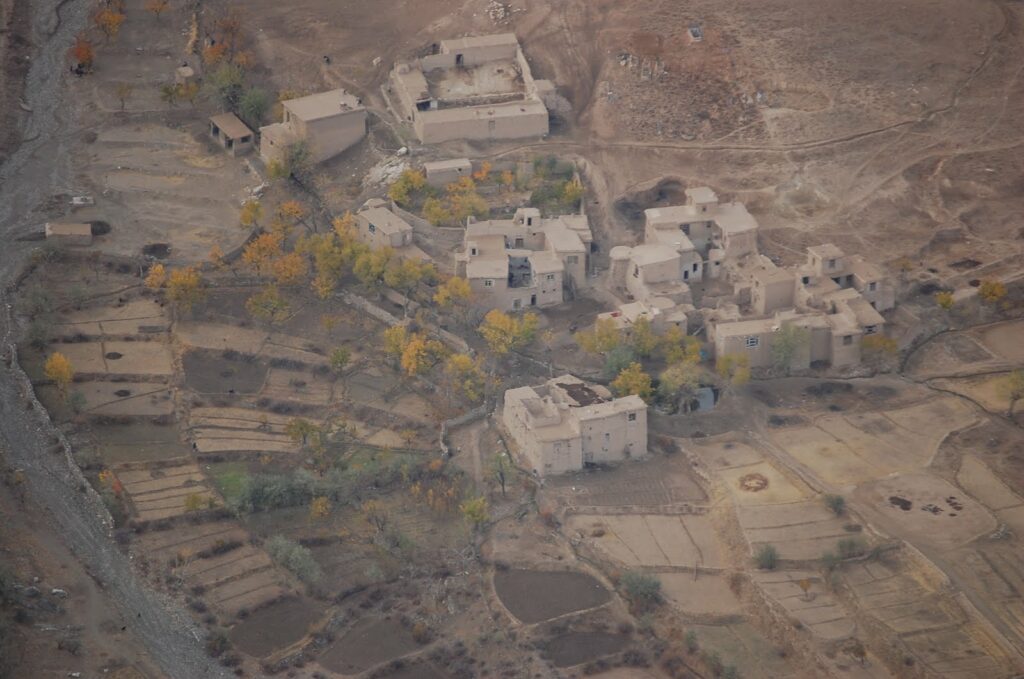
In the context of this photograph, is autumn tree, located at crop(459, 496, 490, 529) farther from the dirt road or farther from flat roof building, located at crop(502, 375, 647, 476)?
the dirt road

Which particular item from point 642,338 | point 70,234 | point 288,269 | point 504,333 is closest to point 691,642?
point 642,338

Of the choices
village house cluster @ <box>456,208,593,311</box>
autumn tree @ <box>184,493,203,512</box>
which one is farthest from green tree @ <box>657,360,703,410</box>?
autumn tree @ <box>184,493,203,512</box>

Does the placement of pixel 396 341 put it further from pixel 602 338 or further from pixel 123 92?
pixel 123 92

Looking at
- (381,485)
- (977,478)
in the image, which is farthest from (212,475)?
(977,478)

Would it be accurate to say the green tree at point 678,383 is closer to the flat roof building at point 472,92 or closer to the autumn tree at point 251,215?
the flat roof building at point 472,92

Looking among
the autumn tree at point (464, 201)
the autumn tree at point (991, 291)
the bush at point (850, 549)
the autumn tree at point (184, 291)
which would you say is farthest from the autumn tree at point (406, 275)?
the autumn tree at point (991, 291)
